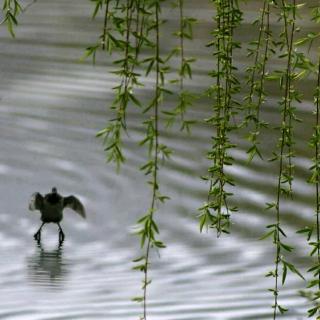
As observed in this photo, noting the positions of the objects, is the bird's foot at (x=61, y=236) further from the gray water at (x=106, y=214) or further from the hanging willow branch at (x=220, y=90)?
the hanging willow branch at (x=220, y=90)

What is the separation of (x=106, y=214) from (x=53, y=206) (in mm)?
165

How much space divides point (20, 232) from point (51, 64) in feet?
4.92

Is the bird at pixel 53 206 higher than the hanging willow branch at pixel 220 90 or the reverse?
higher

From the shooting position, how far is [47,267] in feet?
8.83

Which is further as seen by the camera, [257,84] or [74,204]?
[74,204]

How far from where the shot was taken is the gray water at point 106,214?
2383 millimetres

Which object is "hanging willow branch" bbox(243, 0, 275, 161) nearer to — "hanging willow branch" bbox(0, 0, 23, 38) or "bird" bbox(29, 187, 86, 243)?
"hanging willow branch" bbox(0, 0, 23, 38)

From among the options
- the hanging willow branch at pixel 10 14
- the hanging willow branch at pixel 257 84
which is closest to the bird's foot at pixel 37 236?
the hanging willow branch at pixel 257 84

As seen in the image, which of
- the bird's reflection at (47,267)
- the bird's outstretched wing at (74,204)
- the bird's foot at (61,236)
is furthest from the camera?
the bird's outstretched wing at (74,204)

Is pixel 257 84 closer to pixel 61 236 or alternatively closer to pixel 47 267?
pixel 47 267

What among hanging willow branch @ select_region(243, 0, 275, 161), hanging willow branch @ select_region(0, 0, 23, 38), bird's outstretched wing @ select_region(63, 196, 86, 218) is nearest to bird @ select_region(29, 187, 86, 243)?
bird's outstretched wing @ select_region(63, 196, 86, 218)

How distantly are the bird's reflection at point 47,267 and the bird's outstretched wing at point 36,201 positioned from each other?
0.18m

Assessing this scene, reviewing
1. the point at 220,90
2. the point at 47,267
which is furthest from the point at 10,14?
the point at 47,267

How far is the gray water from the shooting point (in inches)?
93.8
